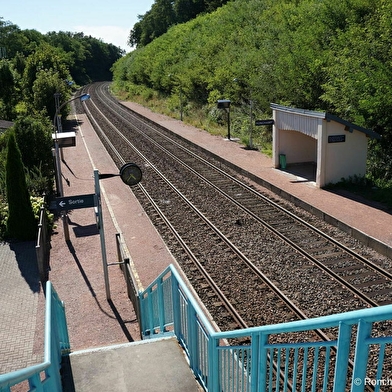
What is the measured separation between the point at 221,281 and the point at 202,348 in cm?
524

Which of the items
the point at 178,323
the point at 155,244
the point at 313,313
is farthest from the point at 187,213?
the point at 178,323

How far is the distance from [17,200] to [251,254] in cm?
697

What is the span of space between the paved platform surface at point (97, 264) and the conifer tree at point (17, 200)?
1.80 feet

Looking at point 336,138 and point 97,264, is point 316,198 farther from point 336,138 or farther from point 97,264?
point 97,264

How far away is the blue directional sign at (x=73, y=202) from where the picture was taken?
32.0 ft

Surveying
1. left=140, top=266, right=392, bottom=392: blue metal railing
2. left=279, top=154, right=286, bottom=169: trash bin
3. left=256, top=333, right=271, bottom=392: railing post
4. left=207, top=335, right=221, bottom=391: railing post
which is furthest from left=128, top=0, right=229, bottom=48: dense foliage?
left=256, top=333, right=271, bottom=392: railing post

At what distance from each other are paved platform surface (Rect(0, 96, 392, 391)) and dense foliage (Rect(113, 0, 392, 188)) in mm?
4054

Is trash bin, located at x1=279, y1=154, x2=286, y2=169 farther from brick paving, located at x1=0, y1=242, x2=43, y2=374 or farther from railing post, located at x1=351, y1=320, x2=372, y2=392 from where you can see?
railing post, located at x1=351, y1=320, x2=372, y2=392

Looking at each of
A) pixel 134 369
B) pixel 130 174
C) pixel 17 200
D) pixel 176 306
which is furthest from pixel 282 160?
pixel 134 369

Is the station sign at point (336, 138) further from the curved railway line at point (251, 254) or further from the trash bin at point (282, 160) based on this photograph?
the trash bin at point (282, 160)

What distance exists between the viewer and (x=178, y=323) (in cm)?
652

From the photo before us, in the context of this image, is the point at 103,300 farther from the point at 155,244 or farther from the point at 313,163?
the point at 313,163

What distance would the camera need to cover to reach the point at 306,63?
962 inches

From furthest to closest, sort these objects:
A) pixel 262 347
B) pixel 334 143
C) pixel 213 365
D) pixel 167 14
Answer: pixel 167 14 → pixel 334 143 → pixel 213 365 → pixel 262 347
